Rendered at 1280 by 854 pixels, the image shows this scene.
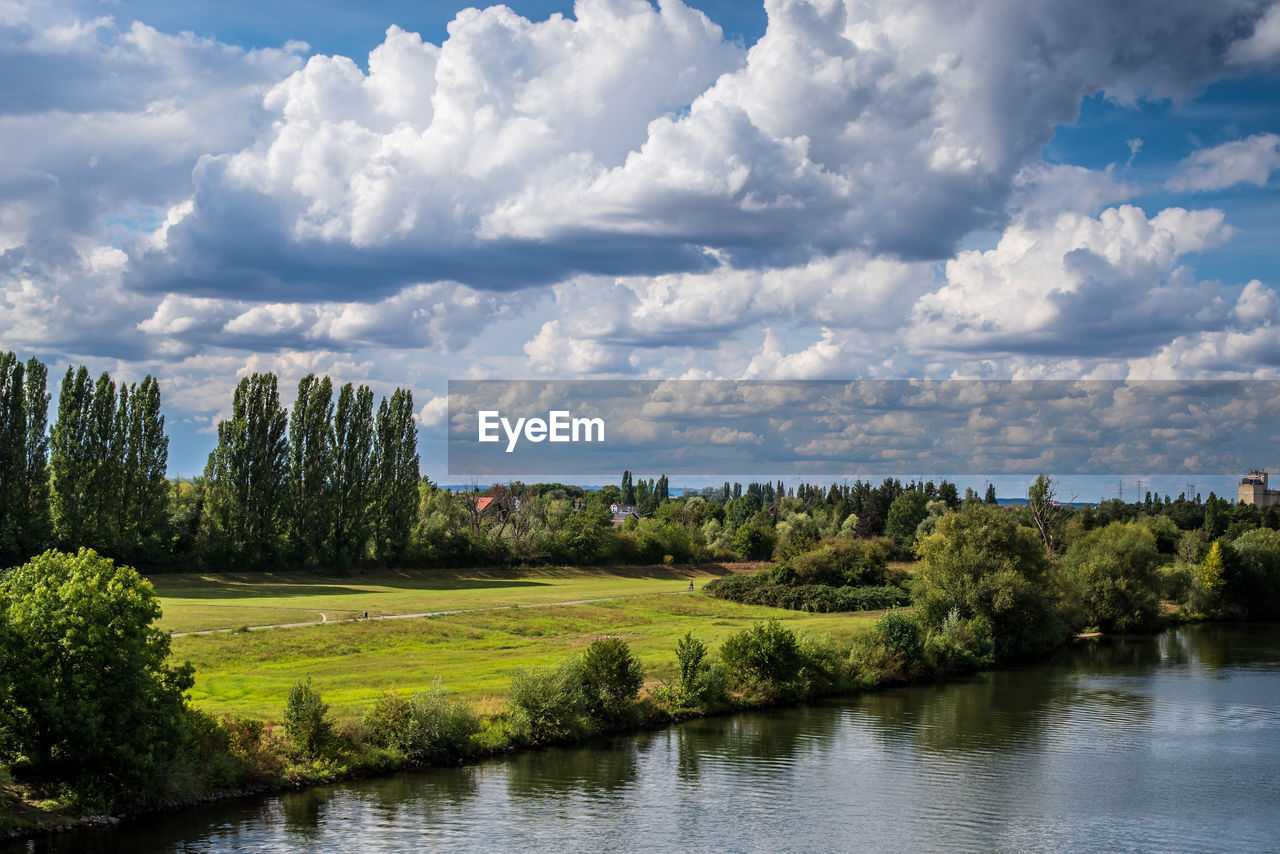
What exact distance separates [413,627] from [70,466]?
35.8 meters

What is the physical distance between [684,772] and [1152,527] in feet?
319

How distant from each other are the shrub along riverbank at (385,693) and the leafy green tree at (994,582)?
12 cm

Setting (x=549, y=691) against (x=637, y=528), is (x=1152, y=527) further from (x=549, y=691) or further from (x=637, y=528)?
(x=549, y=691)

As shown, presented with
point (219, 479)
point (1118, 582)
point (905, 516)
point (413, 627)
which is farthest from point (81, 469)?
point (905, 516)

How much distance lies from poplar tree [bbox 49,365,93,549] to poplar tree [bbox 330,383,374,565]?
811 inches

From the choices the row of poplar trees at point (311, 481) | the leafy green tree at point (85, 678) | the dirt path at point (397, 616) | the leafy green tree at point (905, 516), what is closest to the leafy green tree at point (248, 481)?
the row of poplar trees at point (311, 481)

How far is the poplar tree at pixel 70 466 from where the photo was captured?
74750mm

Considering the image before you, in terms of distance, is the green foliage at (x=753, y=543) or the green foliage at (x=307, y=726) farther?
the green foliage at (x=753, y=543)

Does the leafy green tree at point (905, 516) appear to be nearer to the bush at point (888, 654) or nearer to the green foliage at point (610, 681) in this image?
the bush at point (888, 654)

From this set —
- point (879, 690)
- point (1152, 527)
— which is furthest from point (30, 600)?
point (1152, 527)

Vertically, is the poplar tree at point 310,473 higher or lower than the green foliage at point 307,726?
higher

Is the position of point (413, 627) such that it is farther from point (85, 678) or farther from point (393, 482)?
point (393, 482)

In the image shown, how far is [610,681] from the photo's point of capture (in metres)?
39.7

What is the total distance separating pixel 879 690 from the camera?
5012cm
